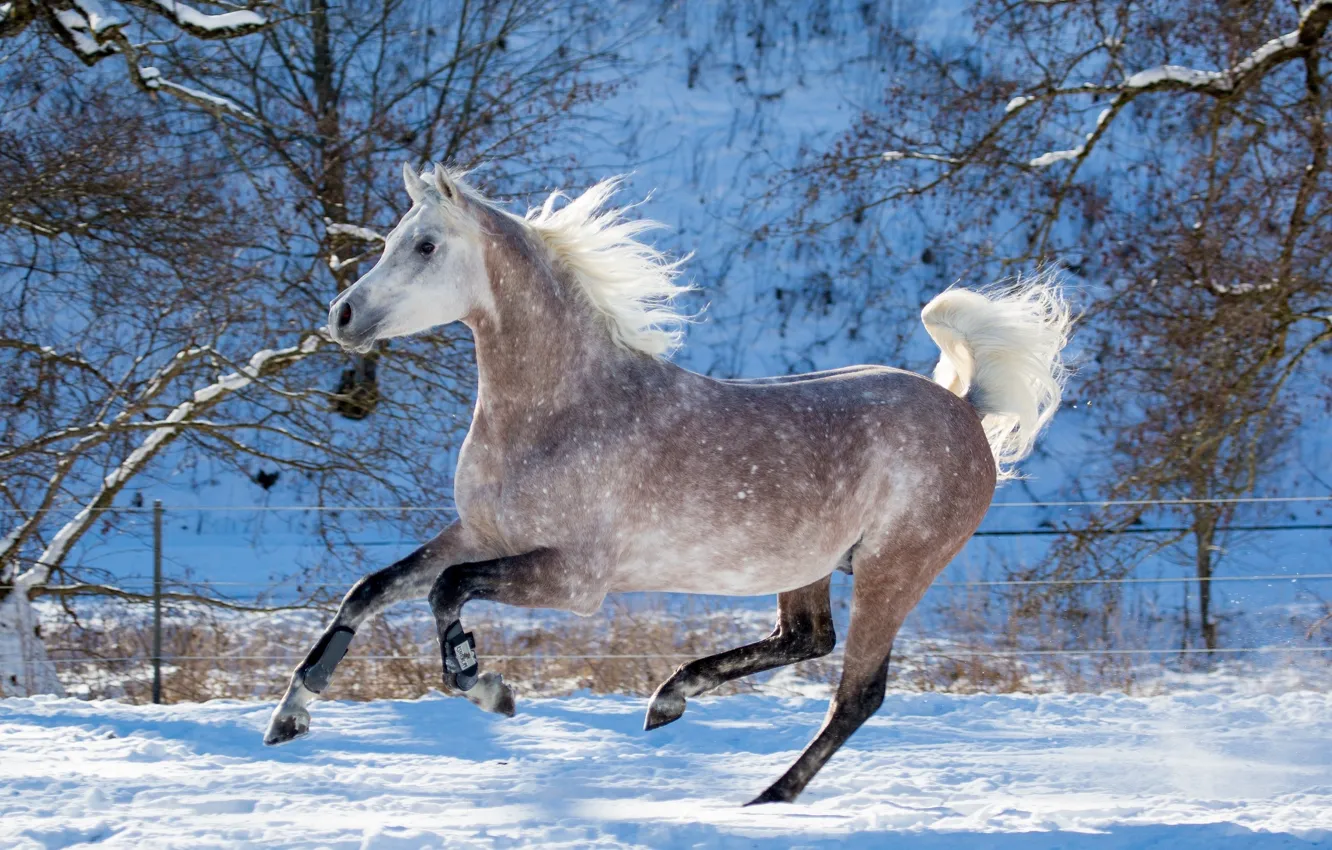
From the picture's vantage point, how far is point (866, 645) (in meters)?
4.05

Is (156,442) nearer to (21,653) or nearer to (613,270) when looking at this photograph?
(21,653)

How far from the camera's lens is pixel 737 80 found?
17.7m

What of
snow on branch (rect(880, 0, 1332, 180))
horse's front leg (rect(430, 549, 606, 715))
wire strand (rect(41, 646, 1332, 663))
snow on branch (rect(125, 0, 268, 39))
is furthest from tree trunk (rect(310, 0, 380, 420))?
horse's front leg (rect(430, 549, 606, 715))

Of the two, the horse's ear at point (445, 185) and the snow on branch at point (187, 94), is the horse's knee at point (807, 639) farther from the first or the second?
the snow on branch at point (187, 94)

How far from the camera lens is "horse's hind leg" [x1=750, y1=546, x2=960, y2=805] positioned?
13.1 ft

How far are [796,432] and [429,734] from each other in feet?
6.94

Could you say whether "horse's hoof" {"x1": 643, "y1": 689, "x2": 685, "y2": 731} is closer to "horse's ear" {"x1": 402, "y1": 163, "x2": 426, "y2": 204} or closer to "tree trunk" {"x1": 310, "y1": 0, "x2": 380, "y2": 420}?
"horse's ear" {"x1": 402, "y1": 163, "x2": 426, "y2": 204}

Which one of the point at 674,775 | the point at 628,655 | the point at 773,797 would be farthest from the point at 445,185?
the point at 628,655

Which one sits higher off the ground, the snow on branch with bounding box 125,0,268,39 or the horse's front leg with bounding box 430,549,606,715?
the snow on branch with bounding box 125,0,268,39

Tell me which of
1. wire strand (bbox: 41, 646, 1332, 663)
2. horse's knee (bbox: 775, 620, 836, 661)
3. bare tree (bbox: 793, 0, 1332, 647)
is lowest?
wire strand (bbox: 41, 646, 1332, 663)

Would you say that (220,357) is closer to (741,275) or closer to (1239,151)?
(1239,151)

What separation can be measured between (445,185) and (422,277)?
11.0 inches

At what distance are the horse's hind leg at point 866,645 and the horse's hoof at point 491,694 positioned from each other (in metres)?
0.91

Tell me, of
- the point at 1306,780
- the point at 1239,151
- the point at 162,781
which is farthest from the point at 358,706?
the point at 1239,151
